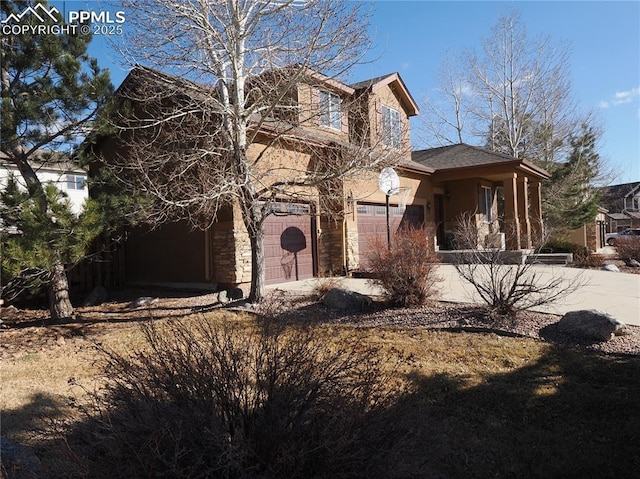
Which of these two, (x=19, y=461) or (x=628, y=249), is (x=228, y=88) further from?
(x=628, y=249)

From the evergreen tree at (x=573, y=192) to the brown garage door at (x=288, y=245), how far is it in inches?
656

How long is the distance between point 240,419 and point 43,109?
7.79 m

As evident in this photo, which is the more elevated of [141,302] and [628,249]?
[628,249]

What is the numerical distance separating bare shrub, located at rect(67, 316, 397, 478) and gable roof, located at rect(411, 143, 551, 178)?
16.9 metres

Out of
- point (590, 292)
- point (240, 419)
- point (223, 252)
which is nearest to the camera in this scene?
point (240, 419)

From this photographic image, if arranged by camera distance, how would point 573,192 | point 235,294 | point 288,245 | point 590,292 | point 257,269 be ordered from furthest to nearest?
point 573,192 → point 288,245 → point 235,294 → point 590,292 → point 257,269

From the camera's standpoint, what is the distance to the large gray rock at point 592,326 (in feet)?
20.6

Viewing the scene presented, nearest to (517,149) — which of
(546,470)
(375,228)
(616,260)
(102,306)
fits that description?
(616,260)

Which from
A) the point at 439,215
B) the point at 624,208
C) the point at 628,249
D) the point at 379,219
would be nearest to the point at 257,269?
the point at 379,219

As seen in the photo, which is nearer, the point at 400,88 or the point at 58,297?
the point at 58,297

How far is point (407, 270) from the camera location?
8391mm

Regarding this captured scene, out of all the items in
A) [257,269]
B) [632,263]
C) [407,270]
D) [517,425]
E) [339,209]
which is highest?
[339,209]

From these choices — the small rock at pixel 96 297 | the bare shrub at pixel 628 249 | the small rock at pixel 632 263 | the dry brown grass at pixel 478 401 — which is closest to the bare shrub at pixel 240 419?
the dry brown grass at pixel 478 401

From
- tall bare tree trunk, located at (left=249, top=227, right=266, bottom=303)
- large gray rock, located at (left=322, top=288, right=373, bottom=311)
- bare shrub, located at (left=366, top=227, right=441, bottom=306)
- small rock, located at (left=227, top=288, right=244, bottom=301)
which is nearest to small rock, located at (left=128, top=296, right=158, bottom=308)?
small rock, located at (left=227, top=288, right=244, bottom=301)
